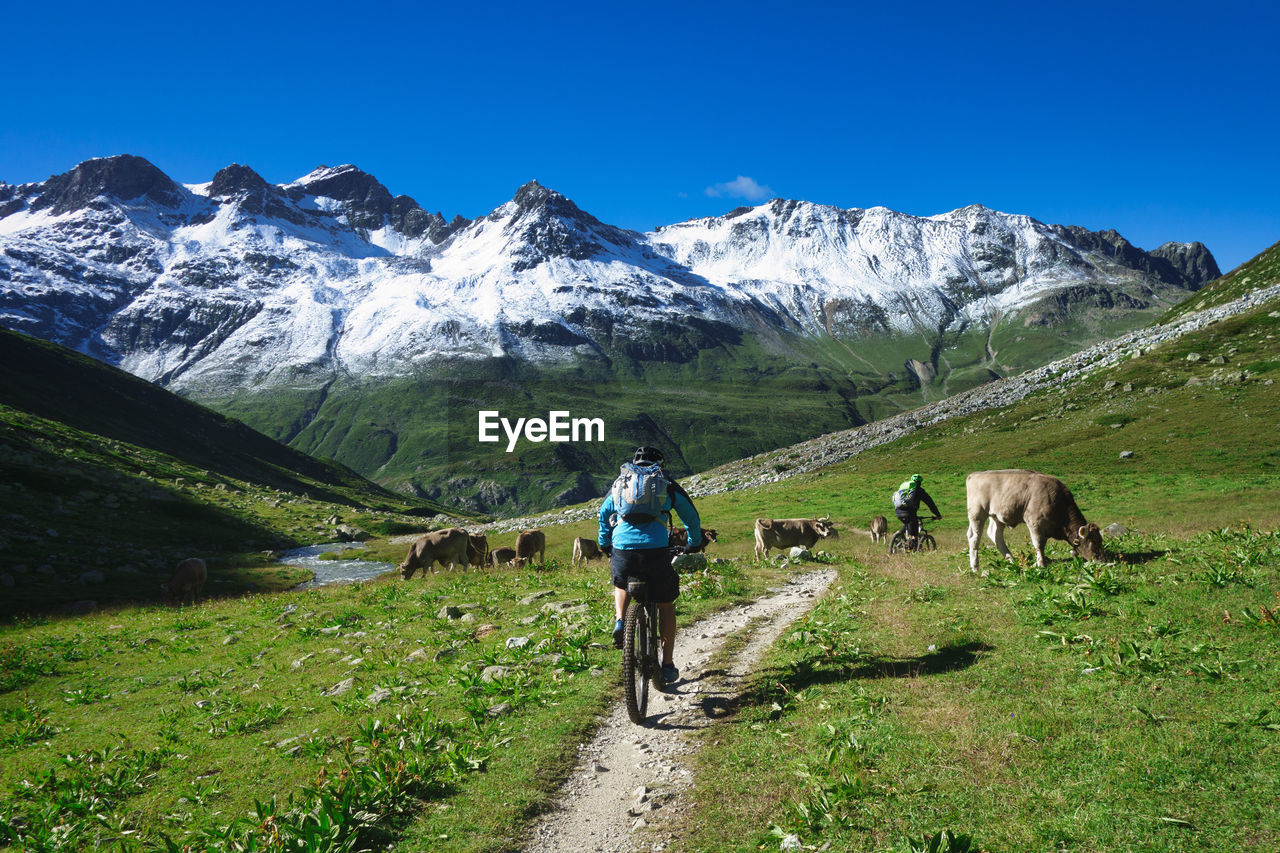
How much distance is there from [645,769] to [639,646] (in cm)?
201

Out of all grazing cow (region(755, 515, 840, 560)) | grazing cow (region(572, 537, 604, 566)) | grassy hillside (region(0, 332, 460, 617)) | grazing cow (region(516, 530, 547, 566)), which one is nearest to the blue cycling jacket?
grazing cow (region(755, 515, 840, 560))

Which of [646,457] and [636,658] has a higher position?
[646,457]

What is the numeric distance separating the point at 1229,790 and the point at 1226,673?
113 inches

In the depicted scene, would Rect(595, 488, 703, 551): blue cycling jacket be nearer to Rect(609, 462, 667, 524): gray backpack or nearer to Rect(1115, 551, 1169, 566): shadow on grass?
Rect(609, 462, 667, 524): gray backpack

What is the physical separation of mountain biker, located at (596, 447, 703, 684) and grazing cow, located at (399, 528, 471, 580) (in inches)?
1028

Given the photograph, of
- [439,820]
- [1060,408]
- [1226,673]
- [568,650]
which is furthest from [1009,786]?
[1060,408]

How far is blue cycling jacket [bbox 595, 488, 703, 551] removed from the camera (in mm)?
10656

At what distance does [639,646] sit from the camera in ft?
35.1

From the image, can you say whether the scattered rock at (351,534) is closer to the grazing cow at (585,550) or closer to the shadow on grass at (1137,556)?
the grazing cow at (585,550)

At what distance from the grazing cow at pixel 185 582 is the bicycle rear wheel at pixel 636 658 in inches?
1325

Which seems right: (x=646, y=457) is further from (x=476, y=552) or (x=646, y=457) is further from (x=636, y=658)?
(x=476, y=552)

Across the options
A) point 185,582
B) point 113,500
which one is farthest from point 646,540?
point 113,500

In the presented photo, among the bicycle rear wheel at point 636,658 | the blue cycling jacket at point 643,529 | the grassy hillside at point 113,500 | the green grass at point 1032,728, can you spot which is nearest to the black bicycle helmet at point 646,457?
the blue cycling jacket at point 643,529

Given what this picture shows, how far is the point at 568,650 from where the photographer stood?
560 inches
